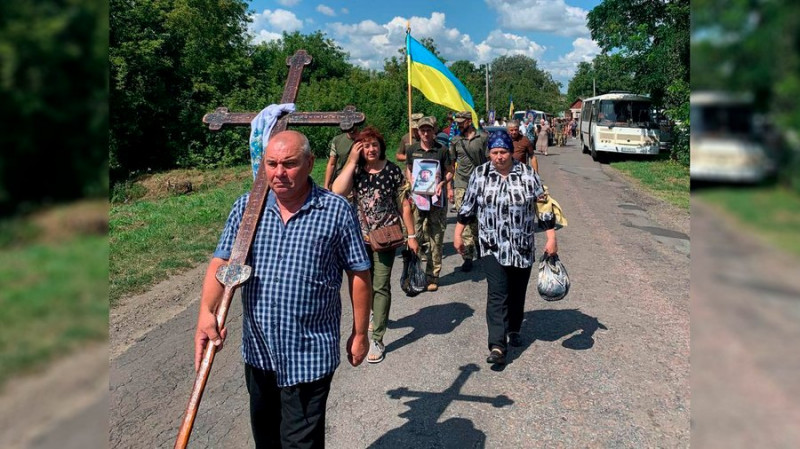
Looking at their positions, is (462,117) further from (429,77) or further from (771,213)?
(771,213)

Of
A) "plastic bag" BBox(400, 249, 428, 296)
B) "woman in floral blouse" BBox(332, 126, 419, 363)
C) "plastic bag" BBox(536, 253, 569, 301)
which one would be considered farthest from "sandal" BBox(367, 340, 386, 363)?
"plastic bag" BBox(536, 253, 569, 301)

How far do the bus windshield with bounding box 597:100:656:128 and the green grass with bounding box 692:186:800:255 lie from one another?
21.0 metres

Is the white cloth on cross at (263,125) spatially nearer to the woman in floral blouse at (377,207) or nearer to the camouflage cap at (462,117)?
the woman in floral blouse at (377,207)

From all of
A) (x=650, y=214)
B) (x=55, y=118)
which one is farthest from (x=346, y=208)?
(x=650, y=214)

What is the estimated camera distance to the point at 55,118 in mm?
609

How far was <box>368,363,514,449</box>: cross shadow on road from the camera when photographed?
2977mm

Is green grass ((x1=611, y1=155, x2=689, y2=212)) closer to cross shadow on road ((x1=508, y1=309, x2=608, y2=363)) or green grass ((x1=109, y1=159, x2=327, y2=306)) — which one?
cross shadow on road ((x1=508, y1=309, x2=608, y2=363))

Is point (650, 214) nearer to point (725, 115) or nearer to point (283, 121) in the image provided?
point (283, 121)

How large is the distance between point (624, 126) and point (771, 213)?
68.6 ft

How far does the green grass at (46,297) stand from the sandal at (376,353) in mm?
3433

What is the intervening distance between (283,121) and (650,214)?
9.14 metres

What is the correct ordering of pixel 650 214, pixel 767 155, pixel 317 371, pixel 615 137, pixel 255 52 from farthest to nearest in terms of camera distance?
pixel 255 52 → pixel 615 137 → pixel 650 214 → pixel 317 371 → pixel 767 155

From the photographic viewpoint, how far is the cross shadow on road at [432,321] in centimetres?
444

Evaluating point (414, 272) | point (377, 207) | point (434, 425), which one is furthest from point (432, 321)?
point (434, 425)
